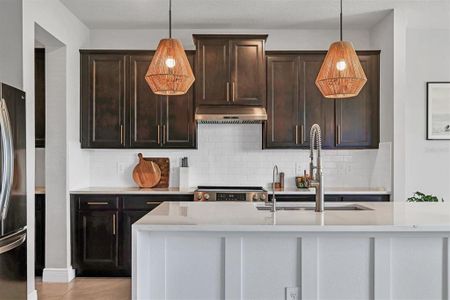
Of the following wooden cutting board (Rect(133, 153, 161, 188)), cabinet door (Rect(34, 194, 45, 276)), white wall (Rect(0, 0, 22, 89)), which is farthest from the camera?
wooden cutting board (Rect(133, 153, 161, 188))

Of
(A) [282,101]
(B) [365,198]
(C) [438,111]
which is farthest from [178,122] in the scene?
(C) [438,111]

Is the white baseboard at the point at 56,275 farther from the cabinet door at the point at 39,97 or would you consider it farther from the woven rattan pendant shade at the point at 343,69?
the woven rattan pendant shade at the point at 343,69

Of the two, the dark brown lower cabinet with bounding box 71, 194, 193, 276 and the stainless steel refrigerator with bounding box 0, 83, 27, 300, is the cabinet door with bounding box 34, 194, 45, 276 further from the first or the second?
the stainless steel refrigerator with bounding box 0, 83, 27, 300

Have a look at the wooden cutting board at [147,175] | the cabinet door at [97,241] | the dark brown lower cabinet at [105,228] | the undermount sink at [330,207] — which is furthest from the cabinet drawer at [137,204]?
the undermount sink at [330,207]

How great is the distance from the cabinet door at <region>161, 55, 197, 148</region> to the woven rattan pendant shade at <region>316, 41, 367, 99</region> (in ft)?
6.94

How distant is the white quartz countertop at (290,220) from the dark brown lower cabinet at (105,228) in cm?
178

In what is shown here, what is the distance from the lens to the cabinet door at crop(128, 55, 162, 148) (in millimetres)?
4918

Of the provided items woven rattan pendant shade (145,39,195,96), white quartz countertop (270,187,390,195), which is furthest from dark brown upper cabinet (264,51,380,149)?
woven rattan pendant shade (145,39,195,96)

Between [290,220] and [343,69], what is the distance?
3.68ft

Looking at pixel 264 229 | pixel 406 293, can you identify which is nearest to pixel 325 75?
pixel 264 229

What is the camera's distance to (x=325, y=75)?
9.92 ft

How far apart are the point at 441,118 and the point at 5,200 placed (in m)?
4.56

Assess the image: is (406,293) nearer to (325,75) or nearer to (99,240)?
(325,75)

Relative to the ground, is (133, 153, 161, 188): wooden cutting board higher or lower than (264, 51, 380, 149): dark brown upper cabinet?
lower
